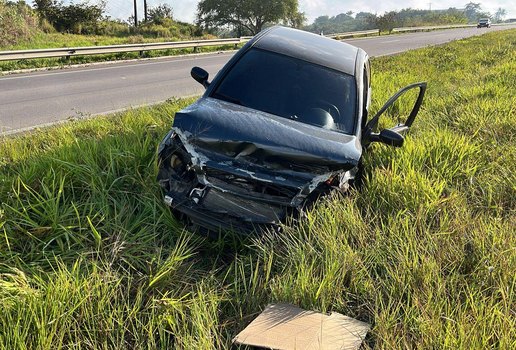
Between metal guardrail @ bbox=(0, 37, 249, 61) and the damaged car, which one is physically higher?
metal guardrail @ bbox=(0, 37, 249, 61)

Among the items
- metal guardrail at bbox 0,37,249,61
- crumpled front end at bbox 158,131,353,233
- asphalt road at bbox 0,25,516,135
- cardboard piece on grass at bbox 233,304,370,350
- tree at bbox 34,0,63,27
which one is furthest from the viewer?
tree at bbox 34,0,63,27

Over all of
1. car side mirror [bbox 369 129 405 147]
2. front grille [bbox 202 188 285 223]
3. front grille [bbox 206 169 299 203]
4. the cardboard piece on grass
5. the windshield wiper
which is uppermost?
the windshield wiper

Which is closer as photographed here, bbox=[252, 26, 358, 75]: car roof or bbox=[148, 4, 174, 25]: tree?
bbox=[252, 26, 358, 75]: car roof

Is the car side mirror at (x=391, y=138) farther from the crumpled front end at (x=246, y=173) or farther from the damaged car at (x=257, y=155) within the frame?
the crumpled front end at (x=246, y=173)

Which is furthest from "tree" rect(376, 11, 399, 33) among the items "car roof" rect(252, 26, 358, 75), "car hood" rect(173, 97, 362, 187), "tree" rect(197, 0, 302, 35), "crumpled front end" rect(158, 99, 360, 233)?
"crumpled front end" rect(158, 99, 360, 233)

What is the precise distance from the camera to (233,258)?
3.10 m

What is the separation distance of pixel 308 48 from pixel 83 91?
23.3 ft

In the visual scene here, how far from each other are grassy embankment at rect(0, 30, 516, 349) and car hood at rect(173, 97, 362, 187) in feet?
1.18

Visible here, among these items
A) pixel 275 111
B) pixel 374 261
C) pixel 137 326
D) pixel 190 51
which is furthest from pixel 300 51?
pixel 190 51

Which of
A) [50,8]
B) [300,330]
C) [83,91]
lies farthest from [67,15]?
[300,330]

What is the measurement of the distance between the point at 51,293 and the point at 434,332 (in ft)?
6.74

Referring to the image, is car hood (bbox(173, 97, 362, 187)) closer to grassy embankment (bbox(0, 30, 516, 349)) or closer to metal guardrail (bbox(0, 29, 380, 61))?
grassy embankment (bbox(0, 30, 516, 349))

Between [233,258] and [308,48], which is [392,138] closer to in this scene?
[308,48]

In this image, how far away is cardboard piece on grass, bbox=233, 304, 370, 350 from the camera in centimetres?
210
